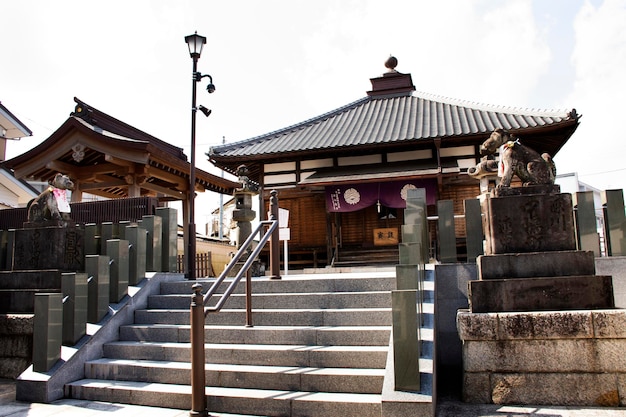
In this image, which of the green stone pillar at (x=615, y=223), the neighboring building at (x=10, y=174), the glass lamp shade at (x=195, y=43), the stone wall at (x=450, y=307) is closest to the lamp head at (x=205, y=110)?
the glass lamp shade at (x=195, y=43)

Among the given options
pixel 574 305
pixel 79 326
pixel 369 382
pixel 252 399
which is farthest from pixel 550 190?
pixel 79 326

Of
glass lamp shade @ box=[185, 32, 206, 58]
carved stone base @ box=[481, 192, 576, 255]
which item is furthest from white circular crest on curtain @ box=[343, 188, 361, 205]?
carved stone base @ box=[481, 192, 576, 255]

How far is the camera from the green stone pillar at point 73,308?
6.08 meters

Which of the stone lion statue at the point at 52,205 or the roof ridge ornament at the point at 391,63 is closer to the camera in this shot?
the stone lion statue at the point at 52,205

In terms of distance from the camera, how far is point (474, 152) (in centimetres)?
1466

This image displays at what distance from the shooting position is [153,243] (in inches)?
320

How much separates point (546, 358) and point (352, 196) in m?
10.4

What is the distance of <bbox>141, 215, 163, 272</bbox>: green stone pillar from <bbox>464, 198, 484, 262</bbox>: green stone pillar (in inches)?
205

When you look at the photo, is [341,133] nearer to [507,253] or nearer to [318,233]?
[318,233]

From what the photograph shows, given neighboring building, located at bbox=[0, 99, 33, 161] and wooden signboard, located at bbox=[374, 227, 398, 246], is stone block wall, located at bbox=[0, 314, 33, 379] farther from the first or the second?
neighboring building, located at bbox=[0, 99, 33, 161]

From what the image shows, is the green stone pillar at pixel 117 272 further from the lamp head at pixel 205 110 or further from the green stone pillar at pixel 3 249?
the lamp head at pixel 205 110

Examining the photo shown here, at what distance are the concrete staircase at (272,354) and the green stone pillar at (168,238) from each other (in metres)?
1.38

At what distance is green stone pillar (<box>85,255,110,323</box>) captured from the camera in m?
6.52

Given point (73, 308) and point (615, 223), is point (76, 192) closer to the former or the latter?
point (73, 308)
